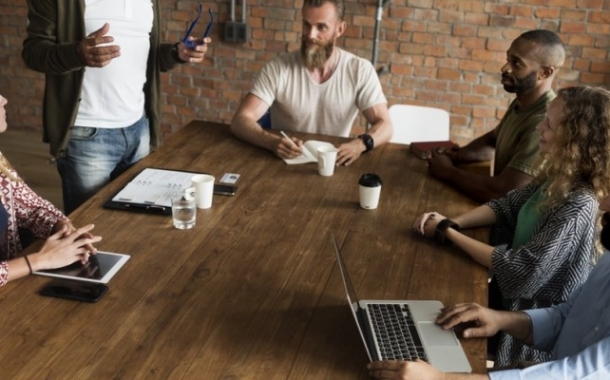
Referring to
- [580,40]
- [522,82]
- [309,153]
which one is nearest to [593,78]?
[580,40]

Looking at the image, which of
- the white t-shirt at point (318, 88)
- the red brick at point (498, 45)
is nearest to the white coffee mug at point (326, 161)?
the white t-shirt at point (318, 88)

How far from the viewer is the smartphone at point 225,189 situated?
2.22 metres

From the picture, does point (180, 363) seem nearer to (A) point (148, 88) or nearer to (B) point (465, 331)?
(B) point (465, 331)

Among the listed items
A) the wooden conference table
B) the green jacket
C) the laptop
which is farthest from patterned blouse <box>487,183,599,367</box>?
the green jacket

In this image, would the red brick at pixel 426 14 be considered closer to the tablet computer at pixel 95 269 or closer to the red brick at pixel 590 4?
the red brick at pixel 590 4

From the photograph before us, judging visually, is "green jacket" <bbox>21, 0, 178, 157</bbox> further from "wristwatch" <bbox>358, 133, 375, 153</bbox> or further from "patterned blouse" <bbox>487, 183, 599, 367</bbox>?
"patterned blouse" <bbox>487, 183, 599, 367</bbox>

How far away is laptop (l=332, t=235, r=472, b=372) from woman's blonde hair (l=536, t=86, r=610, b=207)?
535mm

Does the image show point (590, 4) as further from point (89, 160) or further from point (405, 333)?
point (405, 333)

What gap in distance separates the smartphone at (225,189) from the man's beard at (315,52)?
2.95 feet

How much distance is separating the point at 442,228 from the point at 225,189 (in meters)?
0.77

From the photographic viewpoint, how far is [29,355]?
1.34 meters

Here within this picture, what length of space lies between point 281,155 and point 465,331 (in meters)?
1.25

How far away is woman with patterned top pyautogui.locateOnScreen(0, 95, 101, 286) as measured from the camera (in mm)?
1645

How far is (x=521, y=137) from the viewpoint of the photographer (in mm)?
2416
